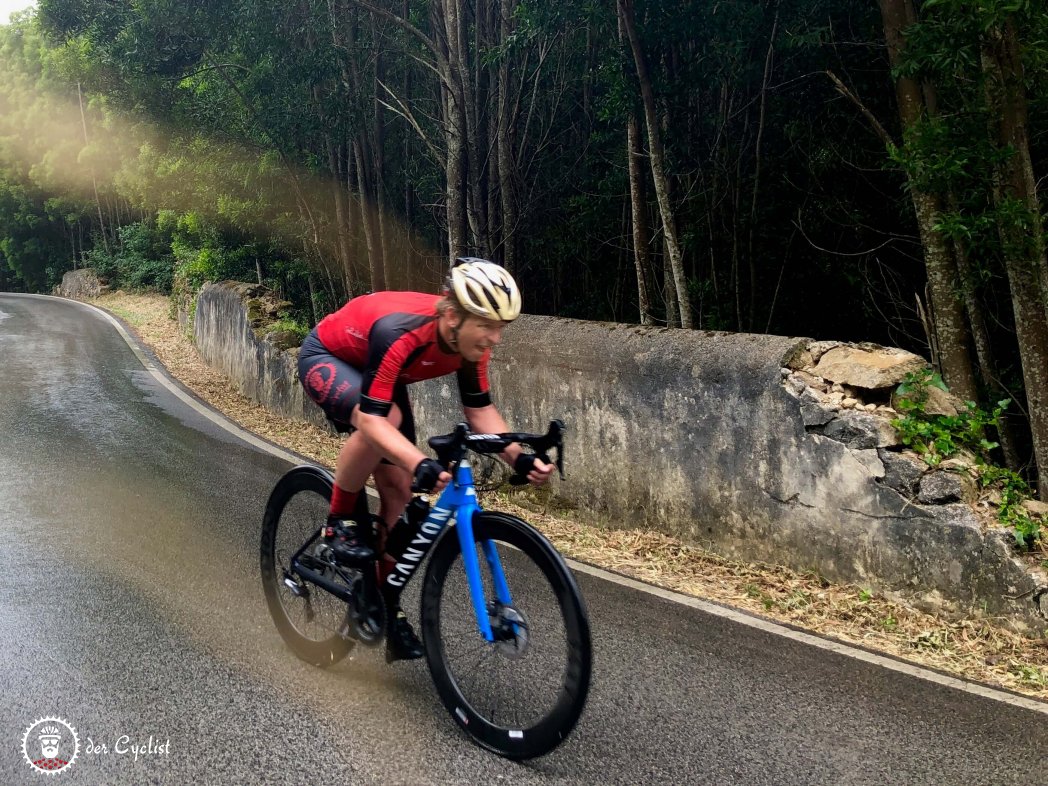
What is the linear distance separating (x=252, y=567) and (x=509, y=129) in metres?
7.55

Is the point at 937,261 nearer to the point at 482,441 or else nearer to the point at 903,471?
the point at 903,471

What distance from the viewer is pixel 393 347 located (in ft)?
11.5

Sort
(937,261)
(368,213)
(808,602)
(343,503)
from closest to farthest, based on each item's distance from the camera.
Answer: (343,503)
(808,602)
(937,261)
(368,213)

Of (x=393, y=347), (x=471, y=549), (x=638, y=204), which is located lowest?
(x=471, y=549)

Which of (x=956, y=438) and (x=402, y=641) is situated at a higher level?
(x=956, y=438)

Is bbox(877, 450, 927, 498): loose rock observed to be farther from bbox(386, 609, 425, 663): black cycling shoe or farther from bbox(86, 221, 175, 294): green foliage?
bbox(86, 221, 175, 294): green foliage

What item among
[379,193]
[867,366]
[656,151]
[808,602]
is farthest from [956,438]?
[379,193]

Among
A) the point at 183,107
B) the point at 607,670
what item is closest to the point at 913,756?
the point at 607,670

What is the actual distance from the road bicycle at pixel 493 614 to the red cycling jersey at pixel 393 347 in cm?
33

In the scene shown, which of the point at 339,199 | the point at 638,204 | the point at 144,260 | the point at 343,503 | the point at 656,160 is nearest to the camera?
the point at 343,503

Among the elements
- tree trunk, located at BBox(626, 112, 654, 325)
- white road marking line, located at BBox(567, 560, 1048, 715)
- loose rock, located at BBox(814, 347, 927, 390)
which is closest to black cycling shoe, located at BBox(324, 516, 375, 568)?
white road marking line, located at BBox(567, 560, 1048, 715)

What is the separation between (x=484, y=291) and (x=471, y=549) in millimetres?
974

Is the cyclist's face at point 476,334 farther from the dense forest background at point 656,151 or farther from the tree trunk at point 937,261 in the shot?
the tree trunk at point 937,261

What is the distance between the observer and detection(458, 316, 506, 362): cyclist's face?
3.45 meters
